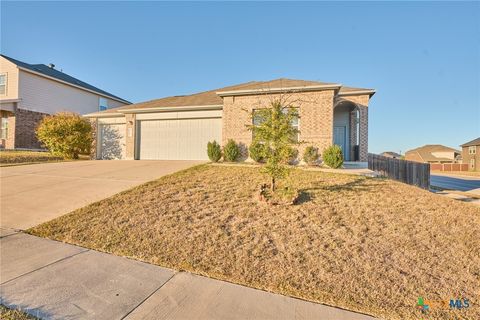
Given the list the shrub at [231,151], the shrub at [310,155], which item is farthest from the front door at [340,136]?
the shrub at [231,151]

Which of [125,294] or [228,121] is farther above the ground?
[228,121]

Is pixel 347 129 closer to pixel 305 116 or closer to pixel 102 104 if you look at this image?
pixel 305 116

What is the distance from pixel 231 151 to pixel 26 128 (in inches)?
722

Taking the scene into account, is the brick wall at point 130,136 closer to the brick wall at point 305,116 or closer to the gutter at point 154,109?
the gutter at point 154,109

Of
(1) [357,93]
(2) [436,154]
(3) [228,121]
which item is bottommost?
(3) [228,121]

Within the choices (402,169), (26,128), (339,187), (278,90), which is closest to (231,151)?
(278,90)

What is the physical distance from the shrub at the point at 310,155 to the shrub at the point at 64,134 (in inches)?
570

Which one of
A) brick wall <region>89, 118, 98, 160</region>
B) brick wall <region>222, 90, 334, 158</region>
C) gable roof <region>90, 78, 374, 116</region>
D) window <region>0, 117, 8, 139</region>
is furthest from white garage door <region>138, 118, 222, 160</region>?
window <region>0, 117, 8, 139</region>

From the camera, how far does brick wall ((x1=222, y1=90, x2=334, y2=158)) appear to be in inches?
443

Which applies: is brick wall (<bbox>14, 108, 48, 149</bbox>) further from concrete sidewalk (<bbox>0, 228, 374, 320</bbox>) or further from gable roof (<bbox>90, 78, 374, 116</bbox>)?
concrete sidewalk (<bbox>0, 228, 374, 320</bbox>)

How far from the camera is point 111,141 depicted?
15828 millimetres

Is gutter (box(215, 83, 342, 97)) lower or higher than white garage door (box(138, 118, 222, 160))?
higher

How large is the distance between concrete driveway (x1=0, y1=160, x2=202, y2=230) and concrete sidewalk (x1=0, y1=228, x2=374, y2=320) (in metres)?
2.05

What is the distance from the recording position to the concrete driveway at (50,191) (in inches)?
211
